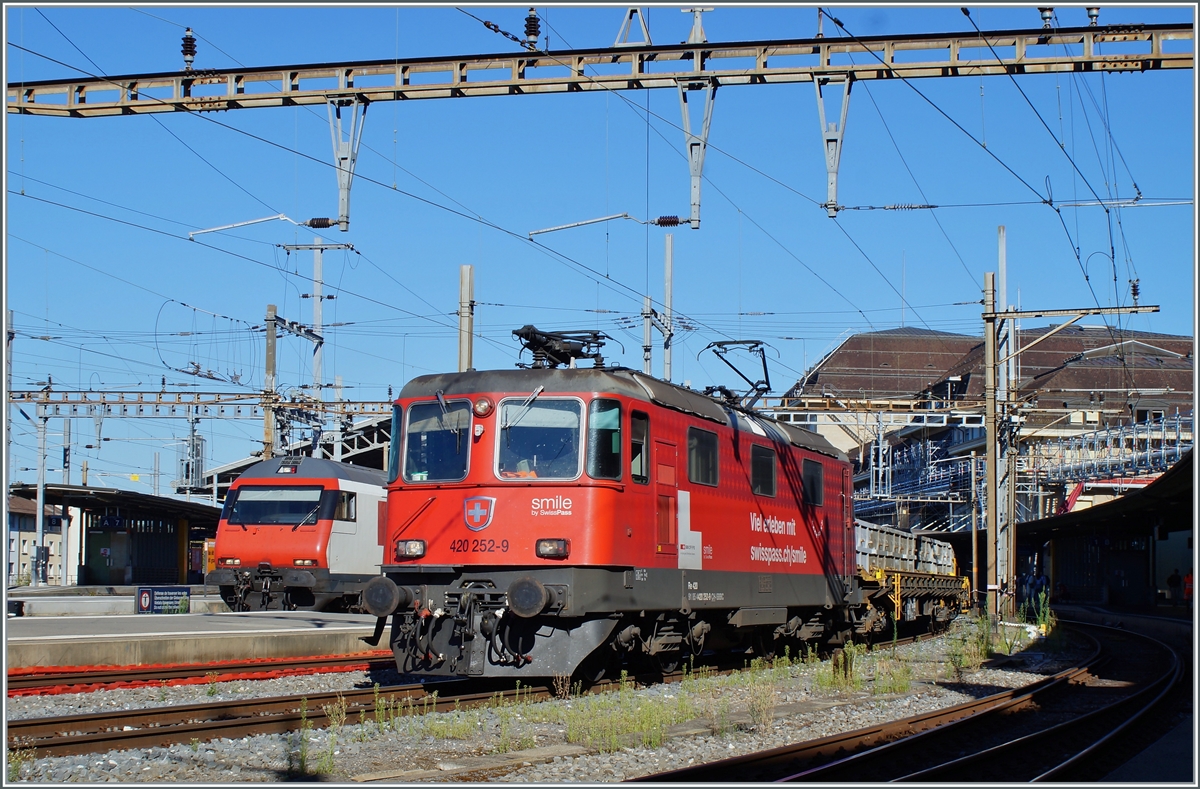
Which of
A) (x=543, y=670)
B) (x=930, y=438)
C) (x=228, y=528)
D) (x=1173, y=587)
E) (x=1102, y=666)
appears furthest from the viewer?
(x=930, y=438)

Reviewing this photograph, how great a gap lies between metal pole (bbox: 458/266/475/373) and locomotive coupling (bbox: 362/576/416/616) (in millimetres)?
10163

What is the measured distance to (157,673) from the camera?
14688mm

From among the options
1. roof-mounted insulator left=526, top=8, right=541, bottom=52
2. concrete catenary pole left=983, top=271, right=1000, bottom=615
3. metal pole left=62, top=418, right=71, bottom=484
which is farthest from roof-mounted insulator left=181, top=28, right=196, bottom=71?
metal pole left=62, top=418, right=71, bottom=484

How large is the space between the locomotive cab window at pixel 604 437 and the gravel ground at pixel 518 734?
2.35 metres

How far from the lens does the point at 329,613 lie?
25.7 meters

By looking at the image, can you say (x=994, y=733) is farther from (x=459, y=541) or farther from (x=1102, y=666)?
(x=1102, y=666)

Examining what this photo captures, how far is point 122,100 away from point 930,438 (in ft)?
188

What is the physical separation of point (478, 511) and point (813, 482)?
7.62 meters

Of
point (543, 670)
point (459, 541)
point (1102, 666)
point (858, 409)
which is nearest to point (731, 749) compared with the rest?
point (543, 670)

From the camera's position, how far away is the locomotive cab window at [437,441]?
43.3 ft

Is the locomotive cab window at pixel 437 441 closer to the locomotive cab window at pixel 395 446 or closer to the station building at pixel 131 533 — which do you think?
the locomotive cab window at pixel 395 446

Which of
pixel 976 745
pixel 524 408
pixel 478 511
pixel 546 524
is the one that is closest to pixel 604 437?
pixel 524 408

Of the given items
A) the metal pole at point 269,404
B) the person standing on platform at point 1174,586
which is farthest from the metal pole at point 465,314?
the person standing on platform at point 1174,586

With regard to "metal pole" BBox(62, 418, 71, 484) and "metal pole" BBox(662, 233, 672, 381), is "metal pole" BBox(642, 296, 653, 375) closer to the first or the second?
"metal pole" BBox(662, 233, 672, 381)
